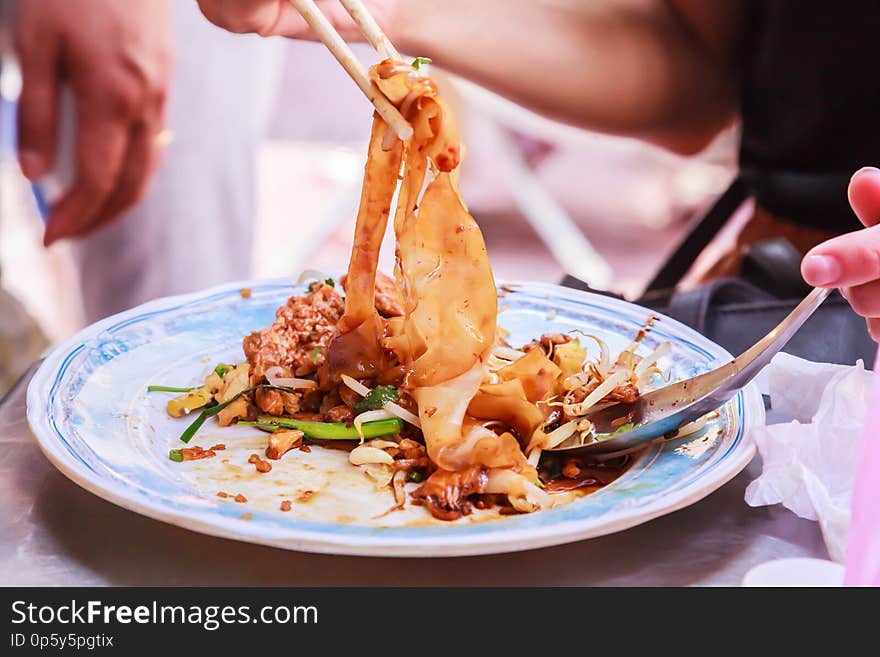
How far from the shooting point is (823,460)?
1209 mm

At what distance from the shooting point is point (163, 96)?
296 cm

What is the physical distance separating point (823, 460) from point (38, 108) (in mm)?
2487

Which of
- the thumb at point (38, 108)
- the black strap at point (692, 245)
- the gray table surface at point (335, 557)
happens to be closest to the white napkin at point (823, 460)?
the gray table surface at point (335, 557)

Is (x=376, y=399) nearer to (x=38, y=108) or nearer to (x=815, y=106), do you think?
(x=815, y=106)

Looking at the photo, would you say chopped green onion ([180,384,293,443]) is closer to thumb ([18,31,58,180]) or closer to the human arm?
the human arm

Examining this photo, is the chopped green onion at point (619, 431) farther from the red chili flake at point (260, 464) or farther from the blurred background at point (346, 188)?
the blurred background at point (346, 188)

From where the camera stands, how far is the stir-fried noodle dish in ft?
4.05

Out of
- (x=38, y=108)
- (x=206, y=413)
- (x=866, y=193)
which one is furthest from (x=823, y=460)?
(x=38, y=108)

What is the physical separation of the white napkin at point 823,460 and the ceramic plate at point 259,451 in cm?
5

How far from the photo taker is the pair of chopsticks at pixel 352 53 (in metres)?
1.24

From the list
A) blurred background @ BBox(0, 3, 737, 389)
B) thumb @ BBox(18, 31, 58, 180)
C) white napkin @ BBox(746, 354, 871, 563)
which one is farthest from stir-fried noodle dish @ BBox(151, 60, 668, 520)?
blurred background @ BBox(0, 3, 737, 389)

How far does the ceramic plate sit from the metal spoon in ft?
0.13

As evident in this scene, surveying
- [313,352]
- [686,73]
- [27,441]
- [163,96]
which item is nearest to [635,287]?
[686,73]
